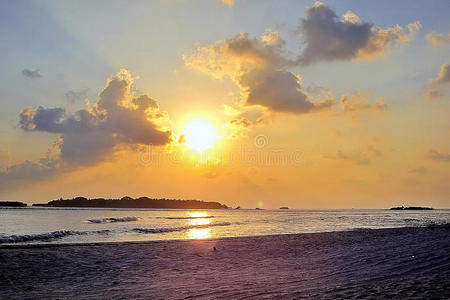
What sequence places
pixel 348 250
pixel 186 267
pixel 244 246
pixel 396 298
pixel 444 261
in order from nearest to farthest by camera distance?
pixel 396 298, pixel 444 261, pixel 186 267, pixel 348 250, pixel 244 246

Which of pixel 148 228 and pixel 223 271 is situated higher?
pixel 223 271

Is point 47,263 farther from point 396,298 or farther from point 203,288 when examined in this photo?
point 396,298

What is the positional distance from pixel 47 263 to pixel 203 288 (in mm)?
11150

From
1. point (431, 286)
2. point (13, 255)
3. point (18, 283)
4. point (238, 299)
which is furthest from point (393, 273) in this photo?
point (13, 255)

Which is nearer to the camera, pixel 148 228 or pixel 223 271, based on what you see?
pixel 223 271

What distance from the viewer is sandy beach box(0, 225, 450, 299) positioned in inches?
571

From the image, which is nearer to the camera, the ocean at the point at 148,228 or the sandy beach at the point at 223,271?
the sandy beach at the point at 223,271

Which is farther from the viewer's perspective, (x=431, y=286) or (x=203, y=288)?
(x=203, y=288)

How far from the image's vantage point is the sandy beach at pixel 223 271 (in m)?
14.5

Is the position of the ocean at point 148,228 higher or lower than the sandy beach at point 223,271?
lower

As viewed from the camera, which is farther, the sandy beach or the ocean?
the ocean

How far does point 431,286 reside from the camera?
549 inches

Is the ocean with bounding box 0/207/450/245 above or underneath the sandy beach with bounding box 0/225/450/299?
underneath

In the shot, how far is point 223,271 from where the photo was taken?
65.7 ft
